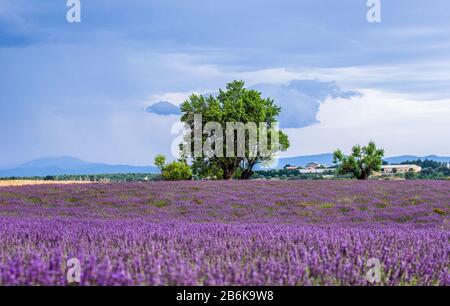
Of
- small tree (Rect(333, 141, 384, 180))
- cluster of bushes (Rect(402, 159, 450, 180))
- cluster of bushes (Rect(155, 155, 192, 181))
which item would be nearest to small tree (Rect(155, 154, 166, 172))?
cluster of bushes (Rect(155, 155, 192, 181))

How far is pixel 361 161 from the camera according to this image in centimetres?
3788

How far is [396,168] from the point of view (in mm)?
45344

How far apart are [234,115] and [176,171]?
19.0 feet

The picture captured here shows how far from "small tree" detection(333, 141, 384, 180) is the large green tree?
480cm

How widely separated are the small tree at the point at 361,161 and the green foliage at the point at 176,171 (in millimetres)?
10777

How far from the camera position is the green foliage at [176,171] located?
124 ft

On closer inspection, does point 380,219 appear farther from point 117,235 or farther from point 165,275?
point 165,275

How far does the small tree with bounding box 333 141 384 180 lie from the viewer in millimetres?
37500

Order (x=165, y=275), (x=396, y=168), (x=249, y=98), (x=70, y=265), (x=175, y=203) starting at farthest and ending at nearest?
(x=396, y=168) → (x=249, y=98) → (x=175, y=203) → (x=70, y=265) → (x=165, y=275)

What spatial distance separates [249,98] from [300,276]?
35129 millimetres

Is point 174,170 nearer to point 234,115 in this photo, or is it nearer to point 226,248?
point 234,115

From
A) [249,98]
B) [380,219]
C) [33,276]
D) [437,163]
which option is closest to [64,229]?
[33,276]

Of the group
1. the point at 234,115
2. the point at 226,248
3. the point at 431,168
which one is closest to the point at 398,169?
the point at 431,168

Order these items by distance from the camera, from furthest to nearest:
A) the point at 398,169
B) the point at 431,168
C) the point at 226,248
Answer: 1. the point at 431,168
2. the point at 398,169
3. the point at 226,248
